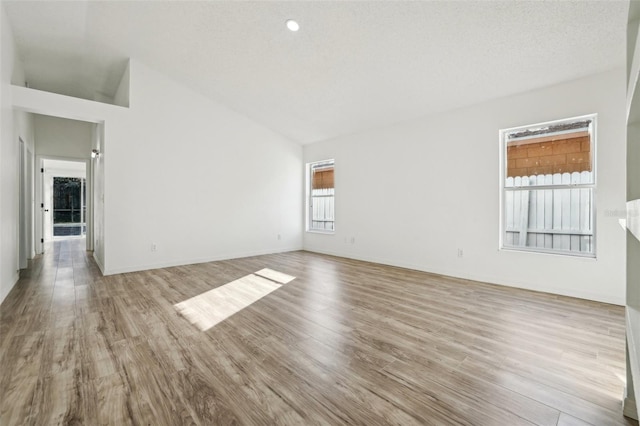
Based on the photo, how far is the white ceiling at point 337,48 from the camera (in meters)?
2.73

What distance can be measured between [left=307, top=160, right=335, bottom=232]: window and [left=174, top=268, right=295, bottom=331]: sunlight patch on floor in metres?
2.52

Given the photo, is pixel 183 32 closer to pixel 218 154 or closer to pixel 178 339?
pixel 218 154

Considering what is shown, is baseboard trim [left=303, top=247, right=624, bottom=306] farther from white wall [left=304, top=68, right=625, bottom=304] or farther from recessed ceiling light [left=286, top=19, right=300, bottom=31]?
recessed ceiling light [left=286, top=19, right=300, bottom=31]

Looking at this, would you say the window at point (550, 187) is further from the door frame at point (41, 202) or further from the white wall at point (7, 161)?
the door frame at point (41, 202)

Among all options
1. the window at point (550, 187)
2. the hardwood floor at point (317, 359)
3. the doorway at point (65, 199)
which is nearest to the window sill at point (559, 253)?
the window at point (550, 187)

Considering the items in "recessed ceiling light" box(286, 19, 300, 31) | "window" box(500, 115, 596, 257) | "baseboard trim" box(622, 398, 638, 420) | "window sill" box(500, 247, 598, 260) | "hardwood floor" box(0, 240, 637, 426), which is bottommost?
"hardwood floor" box(0, 240, 637, 426)

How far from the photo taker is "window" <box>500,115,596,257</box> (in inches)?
133

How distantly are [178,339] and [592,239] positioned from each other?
4376 millimetres

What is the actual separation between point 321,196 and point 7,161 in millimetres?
5007

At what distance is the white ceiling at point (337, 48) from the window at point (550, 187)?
2.09 feet

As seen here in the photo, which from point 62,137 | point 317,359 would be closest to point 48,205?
point 62,137

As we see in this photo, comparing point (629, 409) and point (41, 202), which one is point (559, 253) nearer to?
point (629, 409)

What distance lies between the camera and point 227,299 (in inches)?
126

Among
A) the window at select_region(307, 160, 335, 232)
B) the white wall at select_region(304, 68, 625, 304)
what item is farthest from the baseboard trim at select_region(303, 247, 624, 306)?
the window at select_region(307, 160, 335, 232)
